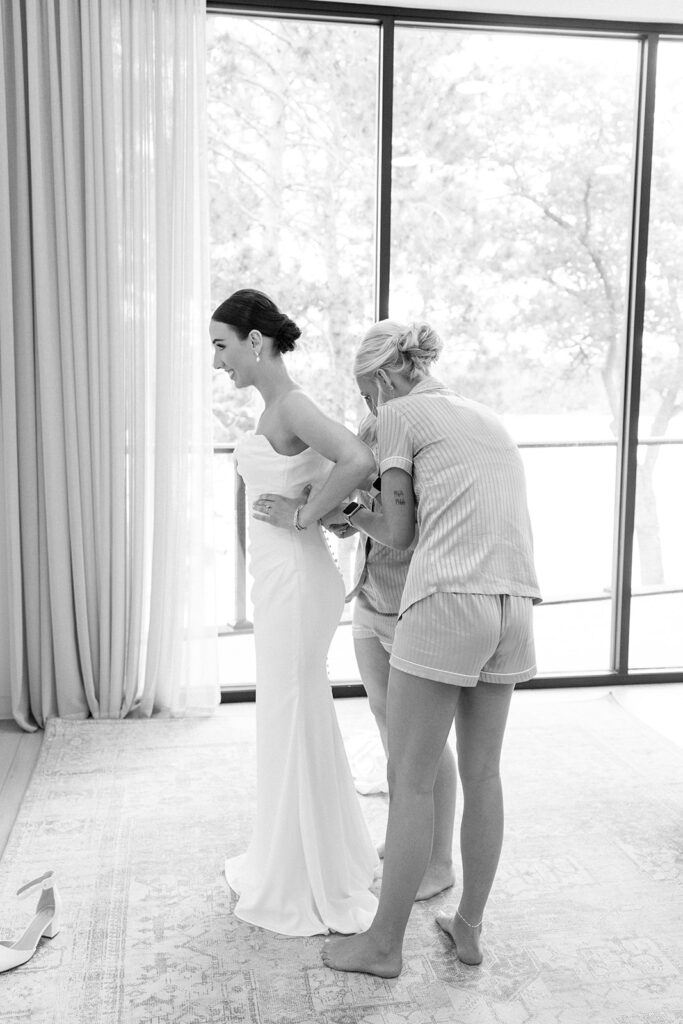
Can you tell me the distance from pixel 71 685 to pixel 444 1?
2916 millimetres

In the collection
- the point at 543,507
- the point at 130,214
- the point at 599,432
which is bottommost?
the point at 543,507

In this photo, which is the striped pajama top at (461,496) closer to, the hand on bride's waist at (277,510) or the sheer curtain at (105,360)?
the hand on bride's waist at (277,510)

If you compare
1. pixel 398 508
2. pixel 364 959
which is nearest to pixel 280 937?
pixel 364 959

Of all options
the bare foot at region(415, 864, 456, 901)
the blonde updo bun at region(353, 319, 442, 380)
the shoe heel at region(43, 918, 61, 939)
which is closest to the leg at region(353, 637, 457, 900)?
the bare foot at region(415, 864, 456, 901)

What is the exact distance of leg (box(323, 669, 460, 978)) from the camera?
2059mm

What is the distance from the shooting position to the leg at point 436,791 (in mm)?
2549

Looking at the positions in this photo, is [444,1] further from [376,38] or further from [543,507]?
[543,507]

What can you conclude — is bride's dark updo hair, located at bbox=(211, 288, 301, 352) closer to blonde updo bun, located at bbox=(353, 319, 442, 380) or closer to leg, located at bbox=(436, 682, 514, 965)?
blonde updo bun, located at bbox=(353, 319, 442, 380)

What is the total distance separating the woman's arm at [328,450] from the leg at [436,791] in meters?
0.44

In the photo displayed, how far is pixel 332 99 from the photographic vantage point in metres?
3.92

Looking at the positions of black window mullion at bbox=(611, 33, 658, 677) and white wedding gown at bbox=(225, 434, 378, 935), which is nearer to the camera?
white wedding gown at bbox=(225, 434, 378, 935)

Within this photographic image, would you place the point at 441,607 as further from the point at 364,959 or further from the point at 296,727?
the point at 364,959

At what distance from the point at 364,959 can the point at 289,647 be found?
2.31ft

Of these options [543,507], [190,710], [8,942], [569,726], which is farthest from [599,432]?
[8,942]
